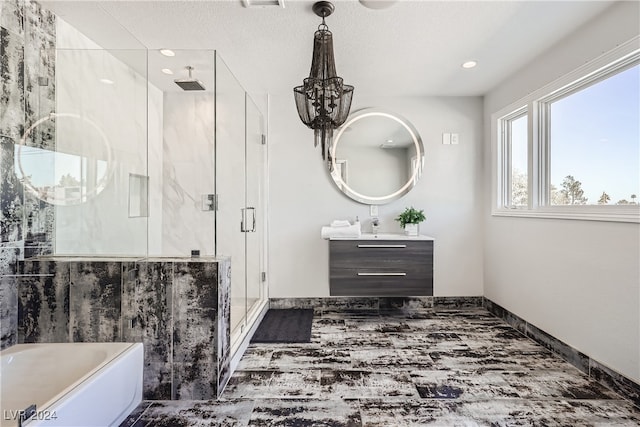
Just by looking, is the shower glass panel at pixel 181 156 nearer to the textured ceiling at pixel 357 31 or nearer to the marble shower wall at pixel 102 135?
the marble shower wall at pixel 102 135

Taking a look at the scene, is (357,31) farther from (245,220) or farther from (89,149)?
(89,149)

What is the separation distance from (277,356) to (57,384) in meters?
1.30

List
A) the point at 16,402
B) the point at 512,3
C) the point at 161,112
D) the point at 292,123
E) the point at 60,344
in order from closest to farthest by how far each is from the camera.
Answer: the point at 16,402 < the point at 60,344 < the point at 512,3 < the point at 161,112 < the point at 292,123

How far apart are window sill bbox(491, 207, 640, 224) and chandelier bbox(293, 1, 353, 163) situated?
5.56ft

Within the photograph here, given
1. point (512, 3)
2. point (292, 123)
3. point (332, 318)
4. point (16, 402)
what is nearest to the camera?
point (16, 402)

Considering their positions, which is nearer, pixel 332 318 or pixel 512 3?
pixel 512 3

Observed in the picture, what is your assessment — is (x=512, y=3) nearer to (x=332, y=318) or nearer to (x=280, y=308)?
(x=332, y=318)

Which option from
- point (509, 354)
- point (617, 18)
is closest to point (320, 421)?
point (509, 354)

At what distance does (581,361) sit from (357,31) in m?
2.63

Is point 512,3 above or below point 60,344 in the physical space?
above

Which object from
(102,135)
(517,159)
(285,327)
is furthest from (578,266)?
(102,135)

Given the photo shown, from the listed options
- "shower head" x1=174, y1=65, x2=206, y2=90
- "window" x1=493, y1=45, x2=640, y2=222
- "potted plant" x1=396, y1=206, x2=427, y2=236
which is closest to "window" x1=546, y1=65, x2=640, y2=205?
"window" x1=493, y1=45, x2=640, y2=222

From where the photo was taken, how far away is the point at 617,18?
80.0 inches

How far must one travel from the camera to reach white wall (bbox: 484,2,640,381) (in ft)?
6.50
